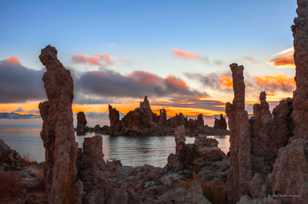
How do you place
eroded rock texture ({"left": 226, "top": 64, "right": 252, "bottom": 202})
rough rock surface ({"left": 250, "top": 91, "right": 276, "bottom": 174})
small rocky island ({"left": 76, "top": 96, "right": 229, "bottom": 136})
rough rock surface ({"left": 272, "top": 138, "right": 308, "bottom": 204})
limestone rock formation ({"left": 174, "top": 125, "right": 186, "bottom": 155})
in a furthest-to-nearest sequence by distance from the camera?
small rocky island ({"left": 76, "top": 96, "right": 229, "bottom": 136}) → limestone rock formation ({"left": 174, "top": 125, "right": 186, "bottom": 155}) → rough rock surface ({"left": 250, "top": 91, "right": 276, "bottom": 174}) → eroded rock texture ({"left": 226, "top": 64, "right": 252, "bottom": 202}) → rough rock surface ({"left": 272, "top": 138, "right": 308, "bottom": 204})

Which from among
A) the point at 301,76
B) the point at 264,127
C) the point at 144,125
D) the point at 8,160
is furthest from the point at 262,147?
the point at 144,125

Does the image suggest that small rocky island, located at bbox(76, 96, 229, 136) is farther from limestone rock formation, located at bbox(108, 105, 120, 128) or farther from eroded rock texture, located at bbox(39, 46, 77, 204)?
eroded rock texture, located at bbox(39, 46, 77, 204)

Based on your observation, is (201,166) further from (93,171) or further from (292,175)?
(292,175)

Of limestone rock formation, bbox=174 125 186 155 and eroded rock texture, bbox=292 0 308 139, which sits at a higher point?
eroded rock texture, bbox=292 0 308 139

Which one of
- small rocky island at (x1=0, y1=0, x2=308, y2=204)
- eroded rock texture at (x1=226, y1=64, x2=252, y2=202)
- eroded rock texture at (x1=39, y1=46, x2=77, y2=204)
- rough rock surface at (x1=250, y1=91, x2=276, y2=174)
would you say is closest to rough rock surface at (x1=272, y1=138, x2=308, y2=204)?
small rocky island at (x1=0, y1=0, x2=308, y2=204)

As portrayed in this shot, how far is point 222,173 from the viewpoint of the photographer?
2389 cm

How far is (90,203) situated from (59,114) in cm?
280

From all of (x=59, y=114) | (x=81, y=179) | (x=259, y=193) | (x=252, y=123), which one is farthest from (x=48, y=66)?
(x=252, y=123)

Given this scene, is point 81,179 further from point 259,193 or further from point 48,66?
point 259,193

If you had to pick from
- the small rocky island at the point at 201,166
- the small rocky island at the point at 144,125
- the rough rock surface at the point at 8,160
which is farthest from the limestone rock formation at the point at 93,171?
the small rocky island at the point at 144,125

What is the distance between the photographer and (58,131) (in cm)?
1166

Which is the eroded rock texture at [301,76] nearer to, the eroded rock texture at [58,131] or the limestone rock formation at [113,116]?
the eroded rock texture at [58,131]

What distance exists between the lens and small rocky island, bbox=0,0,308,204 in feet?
31.4

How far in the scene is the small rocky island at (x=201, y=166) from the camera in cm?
959
